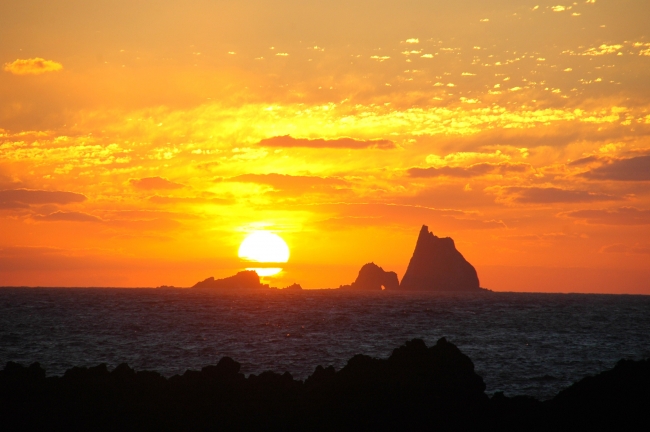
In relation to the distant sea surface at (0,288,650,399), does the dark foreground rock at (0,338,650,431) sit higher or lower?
higher

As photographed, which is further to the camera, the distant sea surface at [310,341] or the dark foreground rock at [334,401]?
the distant sea surface at [310,341]

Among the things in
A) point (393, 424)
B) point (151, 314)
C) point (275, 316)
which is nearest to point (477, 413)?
point (393, 424)

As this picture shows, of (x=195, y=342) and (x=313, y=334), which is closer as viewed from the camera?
(x=195, y=342)

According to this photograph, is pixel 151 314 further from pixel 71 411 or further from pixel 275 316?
pixel 71 411

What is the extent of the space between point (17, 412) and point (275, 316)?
2901 inches

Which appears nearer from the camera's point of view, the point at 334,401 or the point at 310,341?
the point at 334,401

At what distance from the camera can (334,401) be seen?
22.5m

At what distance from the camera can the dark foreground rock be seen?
836 inches

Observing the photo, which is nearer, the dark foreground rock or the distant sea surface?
the dark foreground rock

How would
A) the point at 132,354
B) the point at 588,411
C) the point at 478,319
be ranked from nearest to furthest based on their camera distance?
the point at 588,411, the point at 132,354, the point at 478,319

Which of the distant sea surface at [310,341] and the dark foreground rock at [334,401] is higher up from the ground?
the dark foreground rock at [334,401]

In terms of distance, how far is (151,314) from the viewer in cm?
9788

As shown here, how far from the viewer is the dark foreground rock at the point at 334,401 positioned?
69.7 feet

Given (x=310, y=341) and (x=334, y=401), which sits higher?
(x=334, y=401)
